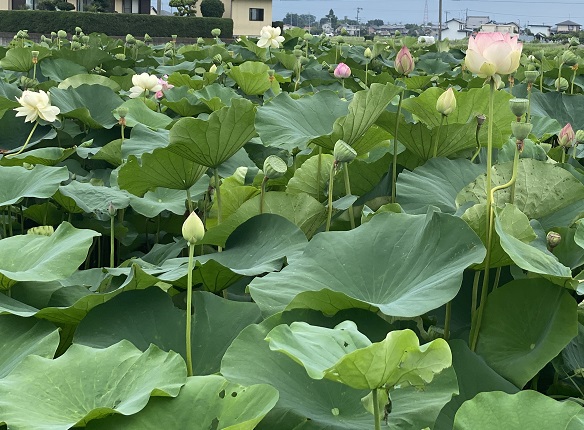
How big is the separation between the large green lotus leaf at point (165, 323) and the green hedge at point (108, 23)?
18.3 meters

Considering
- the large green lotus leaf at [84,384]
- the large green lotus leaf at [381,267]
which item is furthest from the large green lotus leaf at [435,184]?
the large green lotus leaf at [84,384]

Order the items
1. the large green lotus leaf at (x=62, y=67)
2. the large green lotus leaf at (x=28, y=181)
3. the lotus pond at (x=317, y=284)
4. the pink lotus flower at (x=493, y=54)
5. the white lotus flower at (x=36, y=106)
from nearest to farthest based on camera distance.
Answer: the lotus pond at (x=317, y=284)
the pink lotus flower at (x=493, y=54)
the large green lotus leaf at (x=28, y=181)
the white lotus flower at (x=36, y=106)
the large green lotus leaf at (x=62, y=67)

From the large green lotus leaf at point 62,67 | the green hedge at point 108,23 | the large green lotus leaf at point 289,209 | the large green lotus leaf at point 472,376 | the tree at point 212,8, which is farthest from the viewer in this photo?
the tree at point 212,8

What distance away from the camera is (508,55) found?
925mm

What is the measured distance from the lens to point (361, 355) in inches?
21.6

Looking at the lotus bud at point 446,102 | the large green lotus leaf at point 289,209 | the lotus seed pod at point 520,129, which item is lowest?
the large green lotus leaf at point 289,209

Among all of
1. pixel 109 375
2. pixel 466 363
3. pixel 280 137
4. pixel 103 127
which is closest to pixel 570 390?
pixel 466 363

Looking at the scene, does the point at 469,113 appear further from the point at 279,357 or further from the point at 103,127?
the point at 103,127

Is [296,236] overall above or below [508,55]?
below

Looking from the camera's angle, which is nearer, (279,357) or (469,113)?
(279,357)

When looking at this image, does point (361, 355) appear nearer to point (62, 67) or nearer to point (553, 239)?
point (553, 239)

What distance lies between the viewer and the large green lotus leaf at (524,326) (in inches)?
31.3

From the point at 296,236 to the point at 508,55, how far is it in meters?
0.36

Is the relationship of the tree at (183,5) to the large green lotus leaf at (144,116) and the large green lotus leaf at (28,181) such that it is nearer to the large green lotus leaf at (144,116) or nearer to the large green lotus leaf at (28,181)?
the large green lotus leaf at (144,116)
